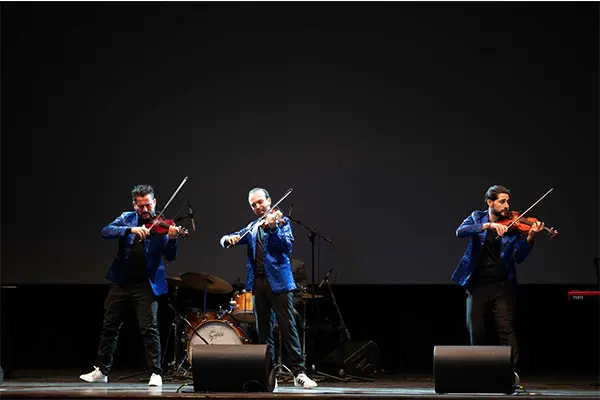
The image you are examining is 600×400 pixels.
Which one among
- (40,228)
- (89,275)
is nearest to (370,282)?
(89,275)

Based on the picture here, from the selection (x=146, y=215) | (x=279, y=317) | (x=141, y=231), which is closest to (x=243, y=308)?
(x=279, y=317)

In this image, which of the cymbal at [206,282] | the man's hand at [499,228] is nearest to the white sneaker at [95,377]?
the cymbal at [206,282]

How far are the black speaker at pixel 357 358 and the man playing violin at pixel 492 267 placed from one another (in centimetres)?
141

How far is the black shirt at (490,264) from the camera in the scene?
533 centimetres

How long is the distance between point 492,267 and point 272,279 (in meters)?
1.48

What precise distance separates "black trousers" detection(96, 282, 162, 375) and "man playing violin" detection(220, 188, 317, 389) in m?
0.68

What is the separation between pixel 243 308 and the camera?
6629 millimetres

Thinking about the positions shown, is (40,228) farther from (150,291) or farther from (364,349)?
(364,349)

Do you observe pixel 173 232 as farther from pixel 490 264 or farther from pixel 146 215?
pixel 490 264

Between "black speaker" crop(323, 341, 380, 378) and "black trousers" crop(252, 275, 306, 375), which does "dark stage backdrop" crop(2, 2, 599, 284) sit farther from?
"black trousers" crop(252, 275, 306, 375)

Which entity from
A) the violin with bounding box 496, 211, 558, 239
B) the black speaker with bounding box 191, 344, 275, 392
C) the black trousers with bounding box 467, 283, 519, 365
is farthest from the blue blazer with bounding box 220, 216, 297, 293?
the violin with bounding box 496, 211, 558, 239

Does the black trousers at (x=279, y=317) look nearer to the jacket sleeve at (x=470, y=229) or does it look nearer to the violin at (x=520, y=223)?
the jacket sleeve at (x=470, y=229)

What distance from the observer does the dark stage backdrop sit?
6867 mm

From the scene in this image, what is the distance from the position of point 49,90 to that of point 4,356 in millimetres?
2368
